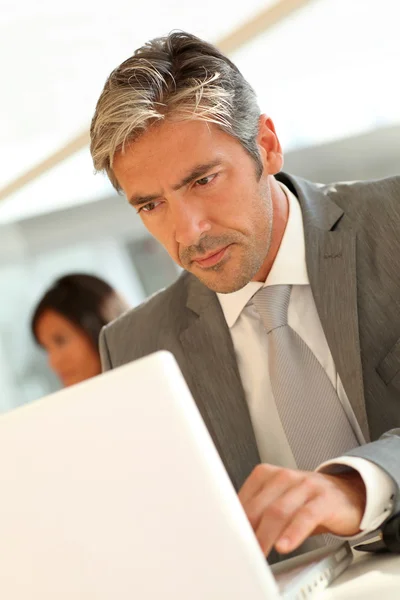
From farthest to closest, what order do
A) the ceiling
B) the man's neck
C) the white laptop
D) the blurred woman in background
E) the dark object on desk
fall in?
1. the blurred woman in background
2. the ceiling
3. the man's neck
4. the dark object on desk
5. the white laptop

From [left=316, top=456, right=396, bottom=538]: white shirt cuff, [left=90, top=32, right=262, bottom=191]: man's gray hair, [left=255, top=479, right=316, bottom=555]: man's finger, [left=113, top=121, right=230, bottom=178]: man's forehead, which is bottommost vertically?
[left=316, top=456, right=396, bottom=538]: white shirt cuff

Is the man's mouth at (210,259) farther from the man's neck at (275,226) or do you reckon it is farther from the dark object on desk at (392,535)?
the dark object on desk at (392,535)

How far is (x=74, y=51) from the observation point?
3209 millimetres

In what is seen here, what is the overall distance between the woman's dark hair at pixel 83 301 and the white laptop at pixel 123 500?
2465 mm

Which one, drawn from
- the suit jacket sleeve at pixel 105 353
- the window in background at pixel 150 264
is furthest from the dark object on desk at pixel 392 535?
the window in background at pixel 150 264

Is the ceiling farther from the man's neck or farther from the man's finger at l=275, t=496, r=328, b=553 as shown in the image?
the man's finger at l=275, t=496, r=328, b=553

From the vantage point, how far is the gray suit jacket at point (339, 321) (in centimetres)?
155

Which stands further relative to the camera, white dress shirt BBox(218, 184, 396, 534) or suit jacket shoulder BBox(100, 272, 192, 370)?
suit jacket shoulder BBox(100, 272, 192, 370)

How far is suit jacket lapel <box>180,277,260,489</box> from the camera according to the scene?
1.65 meters

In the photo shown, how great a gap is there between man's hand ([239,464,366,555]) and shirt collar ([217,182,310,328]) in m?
0.71

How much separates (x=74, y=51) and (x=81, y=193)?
1375 mm

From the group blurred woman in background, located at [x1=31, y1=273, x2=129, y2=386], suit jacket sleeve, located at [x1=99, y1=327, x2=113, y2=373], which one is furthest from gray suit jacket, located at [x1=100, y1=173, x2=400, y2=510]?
blurred woman in background, located at [x1=31, y1=273, x2=129, y2=386]

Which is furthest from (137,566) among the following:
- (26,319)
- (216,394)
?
(26,319)

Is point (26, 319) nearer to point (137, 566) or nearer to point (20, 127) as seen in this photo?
point (20, 127)
